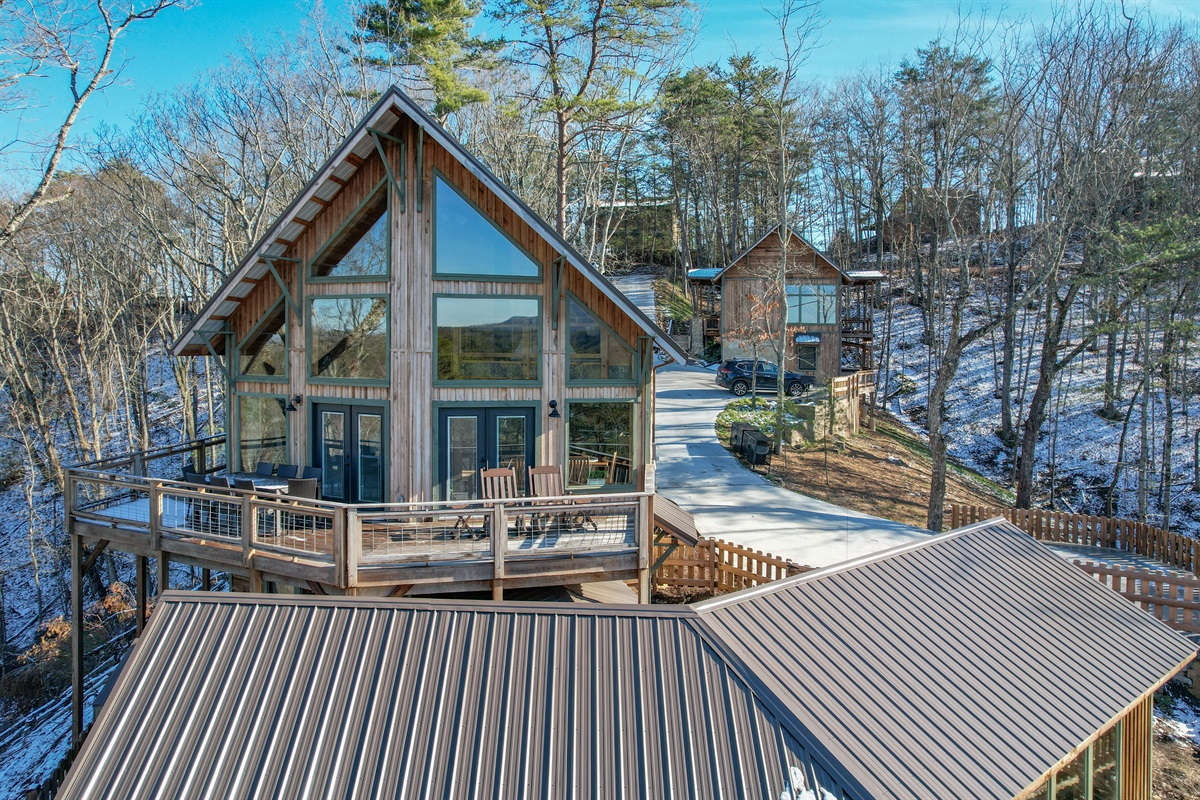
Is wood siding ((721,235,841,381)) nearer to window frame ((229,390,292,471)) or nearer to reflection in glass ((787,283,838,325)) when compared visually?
reflection in glass ((787,283,838,325))

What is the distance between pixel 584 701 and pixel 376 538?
5.60 meters

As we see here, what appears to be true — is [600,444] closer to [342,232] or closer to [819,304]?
[342,232]

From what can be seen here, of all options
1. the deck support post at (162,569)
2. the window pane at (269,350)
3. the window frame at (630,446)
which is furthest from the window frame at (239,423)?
the window frame at (630,446)

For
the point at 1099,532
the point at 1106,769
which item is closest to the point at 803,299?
the point at 1099,532

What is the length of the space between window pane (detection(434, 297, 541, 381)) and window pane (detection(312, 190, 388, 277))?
127 cm

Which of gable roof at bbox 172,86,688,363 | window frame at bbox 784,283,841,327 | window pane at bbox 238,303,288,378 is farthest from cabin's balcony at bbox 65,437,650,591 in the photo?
window frame at bbox 784,283,841,327

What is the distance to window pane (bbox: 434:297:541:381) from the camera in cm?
1042

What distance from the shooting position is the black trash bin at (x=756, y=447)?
18797mm

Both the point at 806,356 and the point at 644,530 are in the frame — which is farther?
the point at 806,356

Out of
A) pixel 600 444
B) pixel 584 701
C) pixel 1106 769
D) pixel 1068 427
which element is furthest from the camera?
pixel 1068 427

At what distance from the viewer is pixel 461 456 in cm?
1046

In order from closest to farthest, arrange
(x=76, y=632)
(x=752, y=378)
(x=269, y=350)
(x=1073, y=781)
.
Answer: (x=1073, y=781) < (x=76, y=632) < (x=269, y=350) < (x=752, y=378)

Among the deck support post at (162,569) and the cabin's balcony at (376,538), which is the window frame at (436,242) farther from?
the deck support post at (162,569)

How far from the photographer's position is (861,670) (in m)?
5.16
